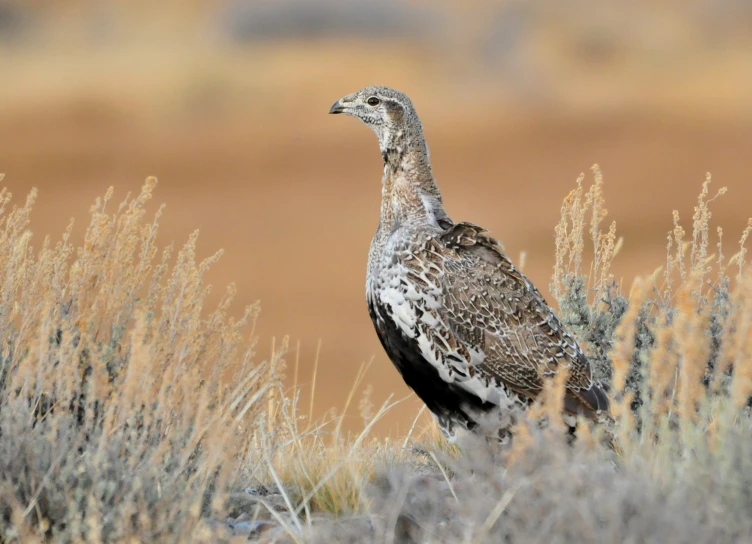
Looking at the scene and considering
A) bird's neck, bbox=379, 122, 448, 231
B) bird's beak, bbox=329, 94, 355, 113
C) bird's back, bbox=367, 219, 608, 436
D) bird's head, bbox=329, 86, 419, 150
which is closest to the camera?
bird's back, bbox=367, 219, 608, 436

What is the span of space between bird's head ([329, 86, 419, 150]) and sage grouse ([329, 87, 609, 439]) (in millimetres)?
416

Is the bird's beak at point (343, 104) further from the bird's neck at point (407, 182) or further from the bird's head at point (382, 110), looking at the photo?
the bird's neck at point (407, 182)

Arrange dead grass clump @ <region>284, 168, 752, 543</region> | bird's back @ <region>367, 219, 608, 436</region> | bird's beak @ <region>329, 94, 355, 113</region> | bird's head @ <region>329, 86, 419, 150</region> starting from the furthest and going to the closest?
bird's beak @ <region>329, 94, 355, 113</region>, bird's head @ <region>329, 86, 419, 150</region>, bird's back @ <region>367, 219, 608, 436</region>, dead grass clump @ <region>284, 168, 752, 543</region>

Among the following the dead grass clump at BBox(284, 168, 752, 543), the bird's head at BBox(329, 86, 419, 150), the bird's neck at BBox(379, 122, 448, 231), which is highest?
the bird's head at BBox(329, 86, 419, 150)

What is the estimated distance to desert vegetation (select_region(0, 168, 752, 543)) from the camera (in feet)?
9.43

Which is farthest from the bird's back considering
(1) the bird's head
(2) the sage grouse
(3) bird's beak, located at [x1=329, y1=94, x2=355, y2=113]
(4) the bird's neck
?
(3) bird's beak, located at [x1=329, y1=94, x2=355, y2=113]

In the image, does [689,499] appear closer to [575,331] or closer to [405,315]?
[405,315]

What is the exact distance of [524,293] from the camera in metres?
4.85

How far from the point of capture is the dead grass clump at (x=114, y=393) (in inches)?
129

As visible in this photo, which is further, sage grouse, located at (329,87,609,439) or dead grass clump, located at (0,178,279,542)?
sage grouse, located at (329,87,609,439)

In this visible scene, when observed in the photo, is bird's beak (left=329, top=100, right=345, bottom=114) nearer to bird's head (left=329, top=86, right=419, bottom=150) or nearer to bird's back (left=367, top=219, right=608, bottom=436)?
bird's head (left=329, top=86, right=419, bottom=150)

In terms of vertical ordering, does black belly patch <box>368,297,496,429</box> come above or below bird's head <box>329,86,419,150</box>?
below

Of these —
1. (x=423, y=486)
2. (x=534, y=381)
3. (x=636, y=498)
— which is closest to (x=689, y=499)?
(x=636, y=498)

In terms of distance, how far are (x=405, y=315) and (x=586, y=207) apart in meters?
1.72
